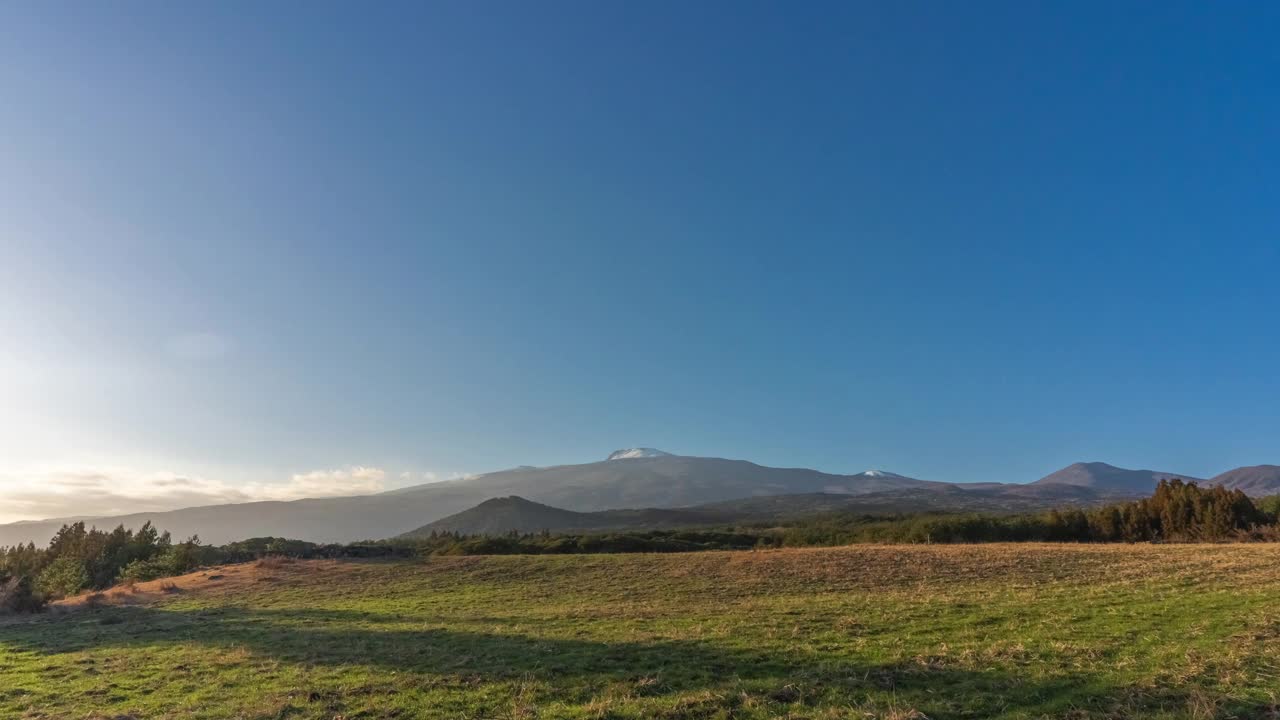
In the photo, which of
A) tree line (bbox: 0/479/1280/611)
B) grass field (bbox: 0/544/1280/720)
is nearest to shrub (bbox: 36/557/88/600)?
tree line (bbox: 0/479/1280/611)

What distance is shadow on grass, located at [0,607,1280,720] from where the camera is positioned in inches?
369

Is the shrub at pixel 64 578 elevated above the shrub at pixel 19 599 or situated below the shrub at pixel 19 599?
below

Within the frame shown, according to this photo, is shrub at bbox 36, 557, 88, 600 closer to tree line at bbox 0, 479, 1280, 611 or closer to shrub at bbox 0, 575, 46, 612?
tree line at bbox 0, 479, 1280, 611

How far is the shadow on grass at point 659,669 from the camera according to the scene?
30.8 ft

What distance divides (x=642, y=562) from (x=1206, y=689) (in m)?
30.9

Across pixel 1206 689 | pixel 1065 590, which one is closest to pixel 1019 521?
pixel 1065 590

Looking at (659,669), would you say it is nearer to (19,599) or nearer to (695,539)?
(19,599)

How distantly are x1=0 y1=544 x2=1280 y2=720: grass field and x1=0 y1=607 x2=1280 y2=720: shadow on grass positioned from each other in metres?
0.06

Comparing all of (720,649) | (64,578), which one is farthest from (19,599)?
(720,649)

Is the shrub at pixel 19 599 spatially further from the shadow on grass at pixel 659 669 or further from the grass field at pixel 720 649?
the shadow on grass at pixel 659 669

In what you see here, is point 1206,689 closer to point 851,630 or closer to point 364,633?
point 851,630

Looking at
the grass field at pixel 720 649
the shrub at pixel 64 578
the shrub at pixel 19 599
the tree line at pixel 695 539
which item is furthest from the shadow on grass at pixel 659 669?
the tree line at pixel 695 539

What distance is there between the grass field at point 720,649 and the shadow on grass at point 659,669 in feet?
0.21

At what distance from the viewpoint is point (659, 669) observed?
12641 millimetres
